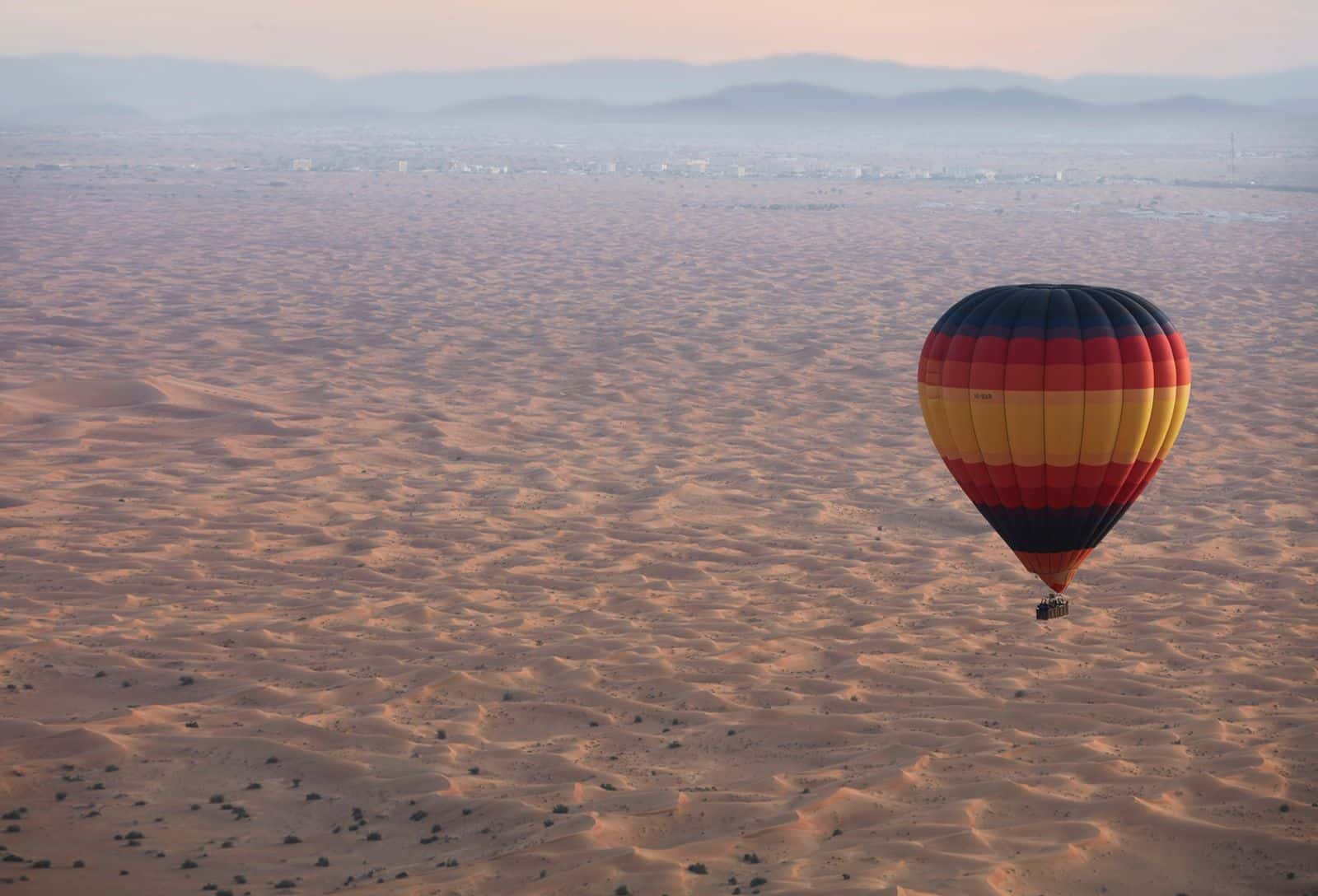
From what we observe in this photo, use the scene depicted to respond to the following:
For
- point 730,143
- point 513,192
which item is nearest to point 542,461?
point 513,192

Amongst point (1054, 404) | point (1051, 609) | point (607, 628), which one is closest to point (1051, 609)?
point (1051, 609)

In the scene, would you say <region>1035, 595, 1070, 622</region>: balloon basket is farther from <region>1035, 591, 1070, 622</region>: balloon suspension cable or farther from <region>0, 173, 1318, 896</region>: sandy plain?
<region>0, 173, 1318, 896</region>: sandy plain

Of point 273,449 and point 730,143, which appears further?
point 730,143

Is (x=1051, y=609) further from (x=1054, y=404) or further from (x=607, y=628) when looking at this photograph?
(x=607, y=628)

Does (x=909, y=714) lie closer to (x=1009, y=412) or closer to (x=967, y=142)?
(x=1009, y=412)

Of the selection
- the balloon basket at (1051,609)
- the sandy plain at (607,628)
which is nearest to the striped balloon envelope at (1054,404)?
the balloon basket at (1051,609)

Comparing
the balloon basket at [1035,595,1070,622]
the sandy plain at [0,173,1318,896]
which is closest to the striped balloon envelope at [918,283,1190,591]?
the balloon basket at [1035,595,1070,622]

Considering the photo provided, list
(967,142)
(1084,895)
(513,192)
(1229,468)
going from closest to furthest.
A: (1084,895)
(1229,468)
(513,192)
(967,142)
